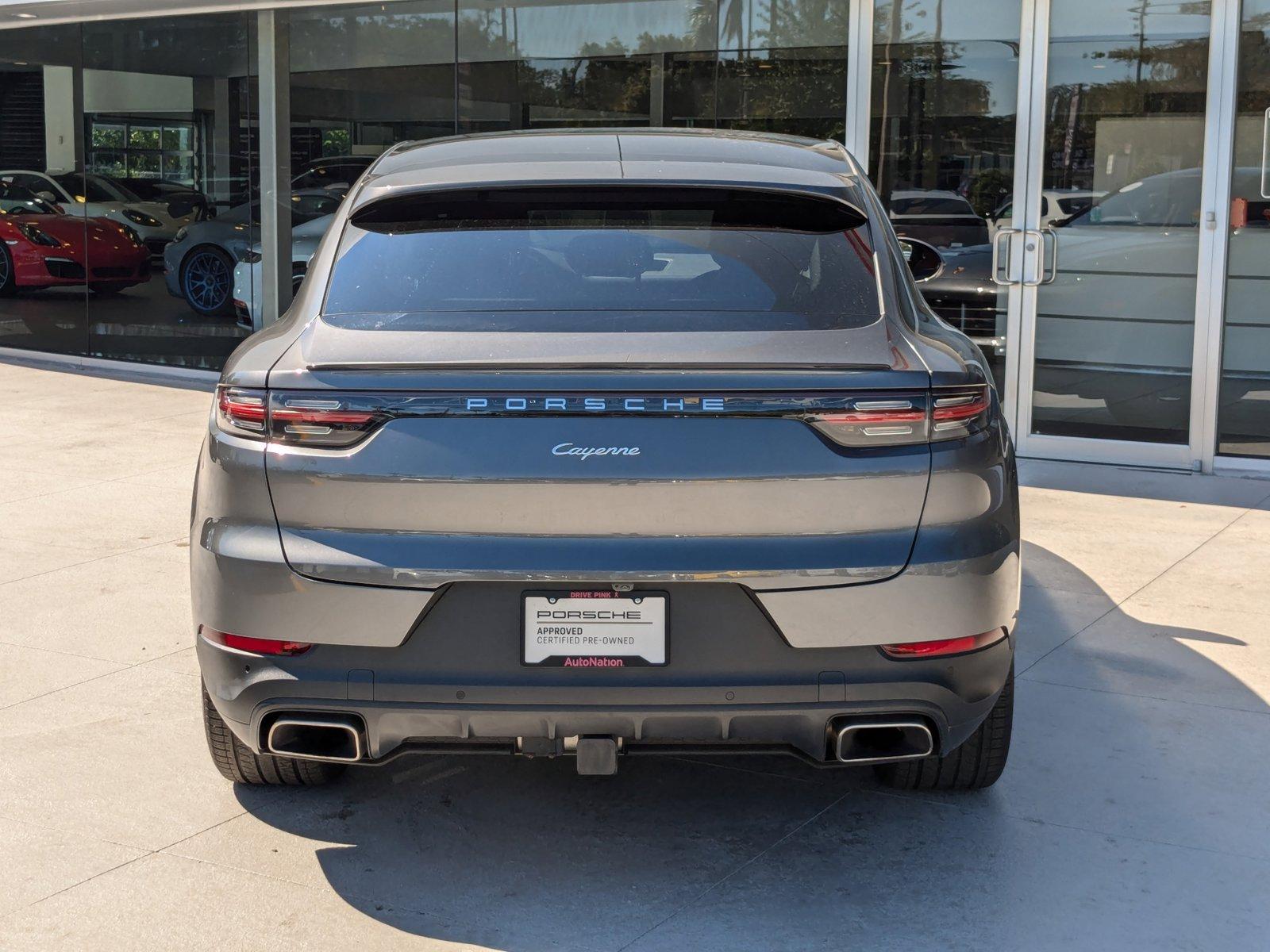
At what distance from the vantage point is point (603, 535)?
318 cm

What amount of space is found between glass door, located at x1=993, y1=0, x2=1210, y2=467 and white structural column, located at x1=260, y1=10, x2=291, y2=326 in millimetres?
6262

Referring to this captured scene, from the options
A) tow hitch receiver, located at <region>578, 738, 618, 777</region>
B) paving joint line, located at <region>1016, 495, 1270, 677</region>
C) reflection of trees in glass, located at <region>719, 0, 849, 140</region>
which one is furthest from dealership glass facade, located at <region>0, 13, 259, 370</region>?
tow hitch receiver, located at <region>578, 738, 618, 777</region>

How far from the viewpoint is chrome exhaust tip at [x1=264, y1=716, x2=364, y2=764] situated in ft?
10.9

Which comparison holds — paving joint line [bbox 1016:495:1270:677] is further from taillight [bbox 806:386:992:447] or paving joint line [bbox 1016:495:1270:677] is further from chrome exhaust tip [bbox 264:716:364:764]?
chrome exhaust tip [bbox 264:716:364:764]

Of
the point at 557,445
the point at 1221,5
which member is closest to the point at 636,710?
the point at 557,445

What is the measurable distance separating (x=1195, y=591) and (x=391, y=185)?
154 inches

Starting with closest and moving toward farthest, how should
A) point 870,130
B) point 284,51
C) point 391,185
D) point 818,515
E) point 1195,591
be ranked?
point 818,515
point 391,185
point 1195,591
point 870,130
point 284,51

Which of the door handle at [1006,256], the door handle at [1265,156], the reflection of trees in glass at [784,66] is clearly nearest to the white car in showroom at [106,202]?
the reflection of trees in glass at [784,66]

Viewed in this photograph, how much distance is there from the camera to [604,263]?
12.0 ft

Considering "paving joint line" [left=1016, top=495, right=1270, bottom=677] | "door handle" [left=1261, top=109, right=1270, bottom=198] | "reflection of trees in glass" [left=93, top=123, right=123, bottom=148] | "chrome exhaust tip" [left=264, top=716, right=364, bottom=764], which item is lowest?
"paving joint line" [left=1016, top=495, right=1270, bottom=677]

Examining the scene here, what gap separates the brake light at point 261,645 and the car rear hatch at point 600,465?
0.59 ft

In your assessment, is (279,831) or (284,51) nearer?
(279,831)

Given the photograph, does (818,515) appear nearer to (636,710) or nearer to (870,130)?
(636,710)

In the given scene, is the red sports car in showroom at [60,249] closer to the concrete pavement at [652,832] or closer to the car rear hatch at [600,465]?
the concrete pavement at [652,832]
